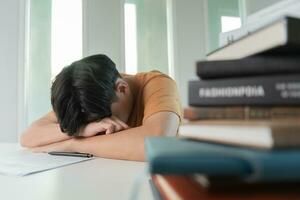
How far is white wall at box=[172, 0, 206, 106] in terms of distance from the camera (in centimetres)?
311

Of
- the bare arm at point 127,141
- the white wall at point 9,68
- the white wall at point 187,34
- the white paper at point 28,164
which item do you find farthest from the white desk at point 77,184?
the white wall at point 187,34

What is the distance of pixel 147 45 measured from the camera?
305 cm

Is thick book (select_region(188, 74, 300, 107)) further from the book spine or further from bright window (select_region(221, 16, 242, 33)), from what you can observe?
bright window (select_region(221, 16, 242, 33))

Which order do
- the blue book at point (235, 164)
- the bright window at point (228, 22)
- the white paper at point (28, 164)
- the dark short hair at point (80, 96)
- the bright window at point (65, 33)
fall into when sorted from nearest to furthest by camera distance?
the blue book at point (235, 164) < the white paper at point (28, 164) < the dark short hair at point (80, 96) < the bright window at point (65, 33) < the bright window at point (228, 22)

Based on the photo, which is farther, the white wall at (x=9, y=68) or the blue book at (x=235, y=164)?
the white wall at (x=9, y=68)

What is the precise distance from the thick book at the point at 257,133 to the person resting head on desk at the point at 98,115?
58 centimetres

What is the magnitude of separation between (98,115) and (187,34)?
2274mm

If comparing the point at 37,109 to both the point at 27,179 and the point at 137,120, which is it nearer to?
the point at 137,120

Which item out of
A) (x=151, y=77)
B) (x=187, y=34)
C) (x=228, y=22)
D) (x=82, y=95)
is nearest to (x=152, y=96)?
(x=151, y=77)

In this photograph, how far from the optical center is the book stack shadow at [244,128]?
25 centimetres

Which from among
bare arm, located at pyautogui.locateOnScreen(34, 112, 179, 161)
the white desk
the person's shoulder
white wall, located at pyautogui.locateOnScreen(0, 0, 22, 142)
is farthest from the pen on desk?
white wall, located at pyautogui.locateOnScreen(0, 0, 22, 142)

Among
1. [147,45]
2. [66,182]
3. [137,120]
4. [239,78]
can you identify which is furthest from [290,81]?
[147,45]

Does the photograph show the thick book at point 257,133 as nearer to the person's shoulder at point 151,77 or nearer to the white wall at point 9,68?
the person's shoulder at point 151,77

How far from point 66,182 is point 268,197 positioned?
43 cm
